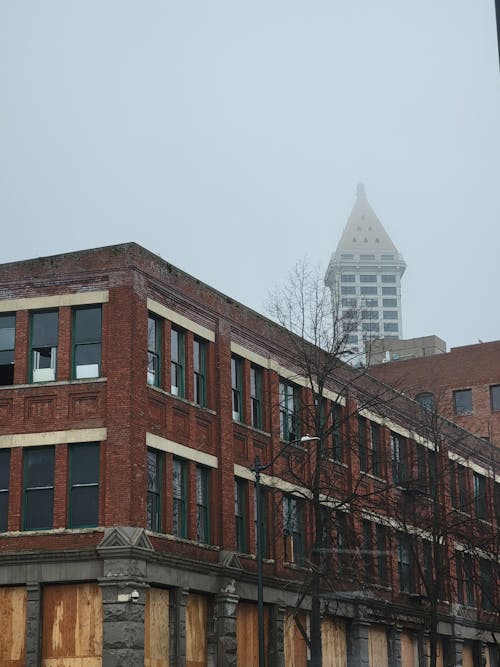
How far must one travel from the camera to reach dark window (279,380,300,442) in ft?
133

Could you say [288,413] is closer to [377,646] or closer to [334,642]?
[334,642]

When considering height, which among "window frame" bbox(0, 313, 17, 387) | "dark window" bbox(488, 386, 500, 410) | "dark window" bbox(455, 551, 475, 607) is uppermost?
"dark window" bbox(488, 386, 500, 410)

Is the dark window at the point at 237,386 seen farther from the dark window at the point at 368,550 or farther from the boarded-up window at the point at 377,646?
the boarded-up window at the point at 377,646

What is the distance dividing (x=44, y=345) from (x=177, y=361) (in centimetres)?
416

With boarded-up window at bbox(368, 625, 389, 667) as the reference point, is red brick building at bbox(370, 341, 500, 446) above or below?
above

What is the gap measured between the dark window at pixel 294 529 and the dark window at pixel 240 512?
6.99 ft

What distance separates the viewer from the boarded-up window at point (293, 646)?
38.5 meters

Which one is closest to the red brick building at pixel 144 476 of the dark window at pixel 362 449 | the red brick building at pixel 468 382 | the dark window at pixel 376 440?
the dark window at pixel 362 449

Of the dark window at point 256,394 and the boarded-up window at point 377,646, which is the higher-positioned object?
the dark window at point 256,394

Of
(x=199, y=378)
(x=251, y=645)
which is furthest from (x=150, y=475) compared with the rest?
(x=251, y=645)

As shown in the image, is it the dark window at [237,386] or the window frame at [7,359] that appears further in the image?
the dark window at [237,386]

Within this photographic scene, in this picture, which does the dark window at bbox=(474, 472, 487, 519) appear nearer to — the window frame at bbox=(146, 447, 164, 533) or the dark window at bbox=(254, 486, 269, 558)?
the dark window at bbox=(254, 486, 269, 558)

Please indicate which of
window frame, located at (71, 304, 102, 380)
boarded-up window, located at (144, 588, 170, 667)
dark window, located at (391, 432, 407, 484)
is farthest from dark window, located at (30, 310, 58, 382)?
dark window, located at (391, 432, 407, 484)

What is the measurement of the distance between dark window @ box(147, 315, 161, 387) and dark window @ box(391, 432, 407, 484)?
49.6ft
